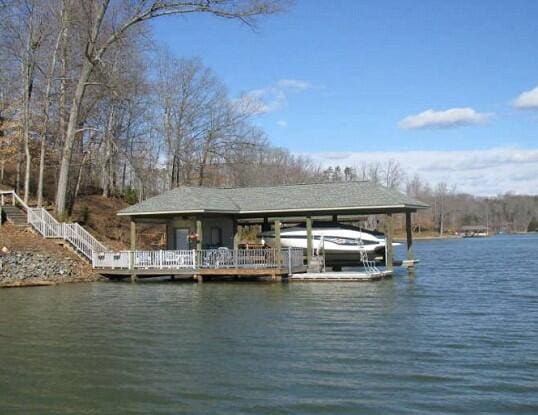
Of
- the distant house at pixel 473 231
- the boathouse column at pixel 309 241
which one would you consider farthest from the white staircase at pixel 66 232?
the distant house at pixel 473 231

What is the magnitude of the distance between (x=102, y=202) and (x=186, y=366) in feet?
113

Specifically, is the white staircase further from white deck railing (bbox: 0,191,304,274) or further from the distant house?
the distant house

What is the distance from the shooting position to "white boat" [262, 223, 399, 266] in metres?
29.9

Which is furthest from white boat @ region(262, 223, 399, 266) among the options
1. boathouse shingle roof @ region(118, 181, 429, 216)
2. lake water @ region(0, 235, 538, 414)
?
lake water @ region(0, 235, 538, 414)

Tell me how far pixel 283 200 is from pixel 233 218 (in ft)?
9.15

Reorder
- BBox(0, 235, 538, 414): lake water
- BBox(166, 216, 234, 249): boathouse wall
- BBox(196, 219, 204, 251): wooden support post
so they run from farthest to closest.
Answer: BBox(166, 216, 234, 249): boathouse wall < BBox(196, 219, 204, 251): wooden support post < BBox(0, 235, 538, 414): lake water

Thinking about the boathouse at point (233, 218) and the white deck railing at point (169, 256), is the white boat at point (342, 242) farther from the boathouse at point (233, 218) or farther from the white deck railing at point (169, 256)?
the white deck railing at point (169, 256)

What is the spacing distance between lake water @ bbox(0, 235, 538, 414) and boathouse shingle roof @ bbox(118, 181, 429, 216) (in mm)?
5374

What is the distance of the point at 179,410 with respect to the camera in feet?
30.8

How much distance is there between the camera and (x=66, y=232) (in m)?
31.5

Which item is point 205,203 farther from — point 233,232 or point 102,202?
point 102,202

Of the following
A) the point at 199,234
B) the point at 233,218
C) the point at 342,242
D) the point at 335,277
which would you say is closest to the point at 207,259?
the point at 199,234

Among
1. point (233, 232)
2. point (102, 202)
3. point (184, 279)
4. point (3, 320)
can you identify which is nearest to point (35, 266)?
point (184, 279)

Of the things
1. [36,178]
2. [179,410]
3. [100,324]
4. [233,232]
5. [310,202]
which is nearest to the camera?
[179,410]
